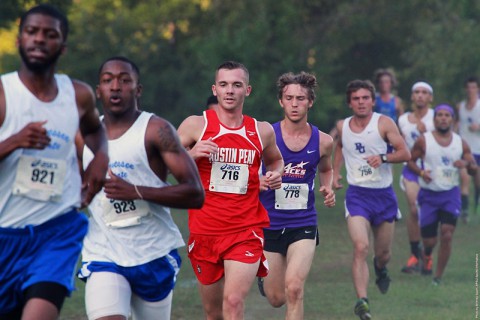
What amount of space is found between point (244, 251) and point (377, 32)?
4124cm

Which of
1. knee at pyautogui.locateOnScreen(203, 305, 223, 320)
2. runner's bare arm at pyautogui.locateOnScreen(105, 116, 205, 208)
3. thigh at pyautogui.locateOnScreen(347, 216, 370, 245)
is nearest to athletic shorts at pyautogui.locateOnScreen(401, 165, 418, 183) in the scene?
thigh at pyautogui.locateOnScreen(347, 216, 370, 245)

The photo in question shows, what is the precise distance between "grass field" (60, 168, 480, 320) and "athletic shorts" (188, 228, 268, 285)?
2274 millimetres

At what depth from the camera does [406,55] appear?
48375 millimetres

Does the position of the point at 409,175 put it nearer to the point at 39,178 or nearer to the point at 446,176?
the point at 446,176

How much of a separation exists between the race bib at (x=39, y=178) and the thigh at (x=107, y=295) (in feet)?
3.50

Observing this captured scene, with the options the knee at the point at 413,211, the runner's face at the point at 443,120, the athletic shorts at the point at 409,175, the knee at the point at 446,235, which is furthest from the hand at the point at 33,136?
the athletic shorts at the point at 409,175

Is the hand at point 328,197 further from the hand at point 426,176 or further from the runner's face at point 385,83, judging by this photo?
the runner's face at point 385,83

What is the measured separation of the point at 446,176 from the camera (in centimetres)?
1521

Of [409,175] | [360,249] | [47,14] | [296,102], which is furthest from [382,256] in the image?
[47,14]

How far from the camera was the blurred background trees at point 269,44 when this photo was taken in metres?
38.6

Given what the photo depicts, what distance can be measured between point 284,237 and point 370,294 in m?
3.97

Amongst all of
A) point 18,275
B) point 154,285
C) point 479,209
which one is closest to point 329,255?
point 479,209

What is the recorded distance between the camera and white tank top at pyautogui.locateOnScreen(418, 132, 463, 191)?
15.1 meters

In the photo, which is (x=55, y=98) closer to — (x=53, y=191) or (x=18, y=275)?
(x=53, y=191)
